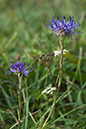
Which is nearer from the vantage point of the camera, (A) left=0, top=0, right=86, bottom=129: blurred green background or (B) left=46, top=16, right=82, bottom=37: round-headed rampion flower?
(B) left=46, top=16, right=82, bottom=37: round-headed rampion flower

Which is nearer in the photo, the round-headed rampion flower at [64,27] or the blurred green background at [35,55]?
the round-headed rampion flower at [64,27]

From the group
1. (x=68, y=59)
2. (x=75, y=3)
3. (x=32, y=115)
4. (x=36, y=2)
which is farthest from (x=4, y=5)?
(x=32, y=115)

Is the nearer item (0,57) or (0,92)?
(0,92)

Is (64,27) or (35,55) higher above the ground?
(64,27)

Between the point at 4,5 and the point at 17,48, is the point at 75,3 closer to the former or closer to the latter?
the point at 17,48

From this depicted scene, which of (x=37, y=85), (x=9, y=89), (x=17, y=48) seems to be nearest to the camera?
(x=9, y=89)

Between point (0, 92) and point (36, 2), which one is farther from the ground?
point (36, 2)

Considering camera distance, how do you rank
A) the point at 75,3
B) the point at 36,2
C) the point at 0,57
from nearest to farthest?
1. the point at 0,57
2. the point at 75,3
3. the point at 36,2

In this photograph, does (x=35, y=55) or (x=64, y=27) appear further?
(x=35, y=55)

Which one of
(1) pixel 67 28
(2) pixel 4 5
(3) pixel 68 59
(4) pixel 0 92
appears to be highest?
(2) pixel 4 5

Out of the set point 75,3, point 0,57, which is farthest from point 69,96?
point 75,3
